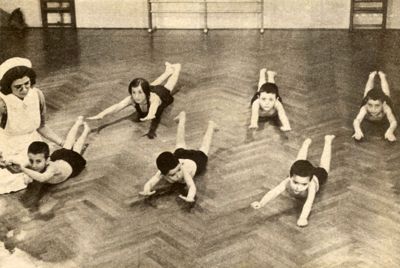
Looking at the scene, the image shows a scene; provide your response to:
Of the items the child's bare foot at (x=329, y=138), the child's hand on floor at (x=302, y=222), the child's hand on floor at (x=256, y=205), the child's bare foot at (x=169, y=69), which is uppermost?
the child's bare foot at (x=169, y=69)

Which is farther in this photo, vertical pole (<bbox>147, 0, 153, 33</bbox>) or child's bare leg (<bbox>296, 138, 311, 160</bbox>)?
vertical pole (<bbox>147, 0, 153, 33</bbox>)

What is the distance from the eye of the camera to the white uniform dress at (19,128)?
13.0 feet

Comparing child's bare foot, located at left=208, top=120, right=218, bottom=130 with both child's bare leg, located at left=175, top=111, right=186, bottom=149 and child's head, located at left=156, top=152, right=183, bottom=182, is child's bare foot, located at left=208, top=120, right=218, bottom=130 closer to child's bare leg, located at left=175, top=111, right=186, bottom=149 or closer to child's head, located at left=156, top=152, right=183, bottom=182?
child's bare leg, located at left=175, top=111, right=186, bottom=149

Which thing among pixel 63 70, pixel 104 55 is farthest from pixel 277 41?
pixel 63 70

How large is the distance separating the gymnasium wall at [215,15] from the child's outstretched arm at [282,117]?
2755mm

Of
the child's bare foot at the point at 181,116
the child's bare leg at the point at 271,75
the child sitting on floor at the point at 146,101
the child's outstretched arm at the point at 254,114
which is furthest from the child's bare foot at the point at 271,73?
the child's bare foot at the point at 181,116

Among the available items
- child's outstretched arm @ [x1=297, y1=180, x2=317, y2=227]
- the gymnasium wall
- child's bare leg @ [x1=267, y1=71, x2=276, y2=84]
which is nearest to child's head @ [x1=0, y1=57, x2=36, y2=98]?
child's outstretched arm @ [x1=297, y1=180, x2=317, y2=227]

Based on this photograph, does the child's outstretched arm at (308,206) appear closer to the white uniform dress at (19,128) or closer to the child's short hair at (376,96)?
the child's short hair at (376,96)

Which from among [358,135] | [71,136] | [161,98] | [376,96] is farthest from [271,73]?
[71,136]

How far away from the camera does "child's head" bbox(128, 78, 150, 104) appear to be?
4.64m

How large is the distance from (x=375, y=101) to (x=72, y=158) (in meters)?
2.14

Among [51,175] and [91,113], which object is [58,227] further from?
[91,113]

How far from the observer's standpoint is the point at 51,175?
3.81 meters

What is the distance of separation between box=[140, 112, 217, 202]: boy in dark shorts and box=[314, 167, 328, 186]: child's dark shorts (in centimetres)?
71
